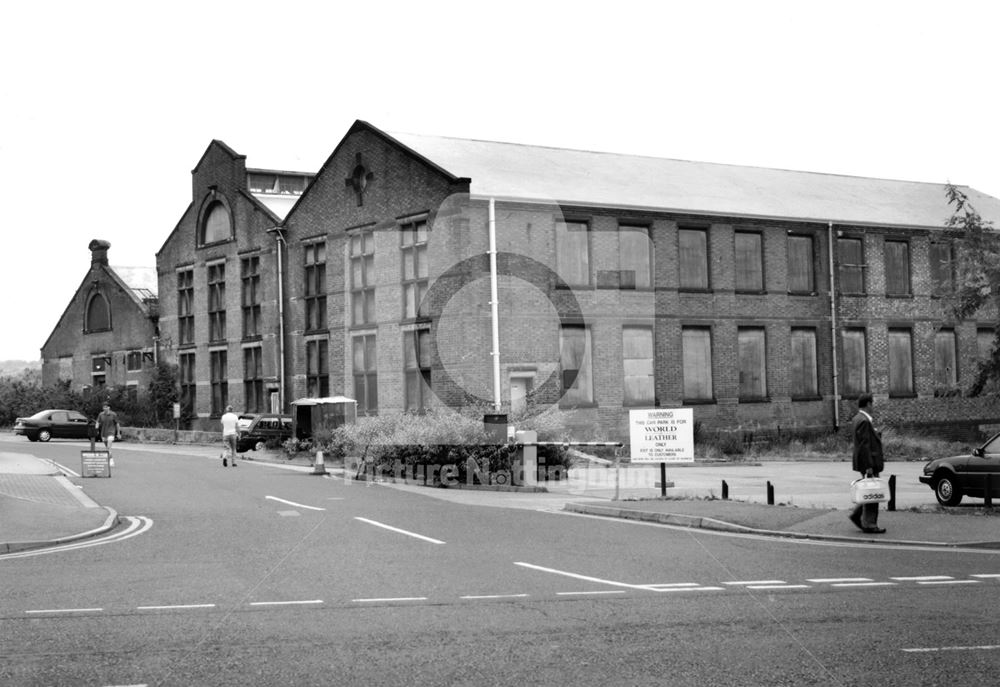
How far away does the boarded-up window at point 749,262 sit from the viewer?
44969 millimetres

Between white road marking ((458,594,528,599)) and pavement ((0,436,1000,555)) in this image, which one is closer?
white road marking ((458,594,528,599))

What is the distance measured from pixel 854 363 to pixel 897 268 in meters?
4.24

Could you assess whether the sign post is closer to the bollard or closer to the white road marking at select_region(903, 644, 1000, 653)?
the bollard

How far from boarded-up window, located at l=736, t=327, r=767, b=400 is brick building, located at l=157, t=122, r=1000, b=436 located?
0.08 metres

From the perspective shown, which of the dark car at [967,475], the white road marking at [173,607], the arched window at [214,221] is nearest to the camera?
the white road marking at [173,607]

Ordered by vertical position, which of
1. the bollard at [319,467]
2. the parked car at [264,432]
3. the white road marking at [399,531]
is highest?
the parked car at [264,432]

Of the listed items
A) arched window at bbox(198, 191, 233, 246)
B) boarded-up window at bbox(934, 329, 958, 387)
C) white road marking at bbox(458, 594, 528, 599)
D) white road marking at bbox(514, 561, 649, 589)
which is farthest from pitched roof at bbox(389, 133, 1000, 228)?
white road marking at bbox(458, 594, 528, 599)

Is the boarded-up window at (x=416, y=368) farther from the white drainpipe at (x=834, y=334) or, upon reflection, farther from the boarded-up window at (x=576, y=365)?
the white drainpipe at (x=834, y=334)

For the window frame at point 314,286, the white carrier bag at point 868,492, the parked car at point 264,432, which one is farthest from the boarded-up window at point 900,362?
the white carrier bag at point 868,492

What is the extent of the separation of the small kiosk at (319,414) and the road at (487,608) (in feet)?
78.8

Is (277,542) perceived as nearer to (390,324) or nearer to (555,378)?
(555,378)

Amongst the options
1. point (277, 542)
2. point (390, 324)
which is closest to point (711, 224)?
point (390, 324)

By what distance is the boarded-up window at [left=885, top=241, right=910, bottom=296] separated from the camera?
47688 mm

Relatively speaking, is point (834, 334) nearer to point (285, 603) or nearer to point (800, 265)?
point (800, 265)
